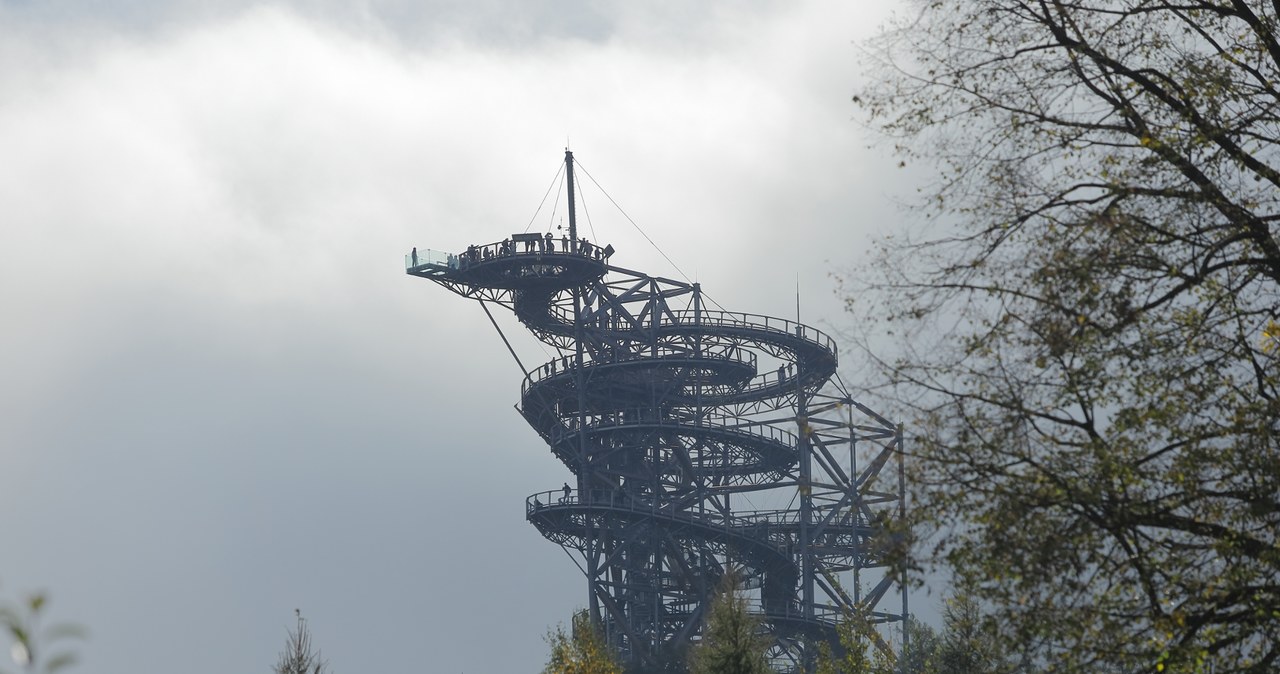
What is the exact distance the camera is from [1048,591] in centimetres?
1658

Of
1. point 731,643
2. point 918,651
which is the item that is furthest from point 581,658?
point 918,651

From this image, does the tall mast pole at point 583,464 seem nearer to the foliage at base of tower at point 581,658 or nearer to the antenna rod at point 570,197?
the antenna rod at point 570,197

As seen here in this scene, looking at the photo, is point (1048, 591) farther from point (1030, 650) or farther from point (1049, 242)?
point (1049, 242)

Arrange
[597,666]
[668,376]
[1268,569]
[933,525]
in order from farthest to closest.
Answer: [668,376] < [597,666] < [933,525] < [1268,569]

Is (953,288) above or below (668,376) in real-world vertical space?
below

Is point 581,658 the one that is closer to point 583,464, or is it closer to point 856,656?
point 856,656

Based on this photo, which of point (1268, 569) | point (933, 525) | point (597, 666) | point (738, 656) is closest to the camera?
point (1268, 569)

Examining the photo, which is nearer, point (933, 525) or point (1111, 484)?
point (1111, 484)

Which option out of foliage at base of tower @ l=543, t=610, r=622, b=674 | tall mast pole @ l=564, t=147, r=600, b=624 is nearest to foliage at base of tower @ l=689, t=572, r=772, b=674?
foliage at base of tower @ l=543, t=610, r=622, b=674

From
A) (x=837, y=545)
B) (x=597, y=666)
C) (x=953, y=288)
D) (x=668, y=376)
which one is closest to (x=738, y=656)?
(x=597, y=666)

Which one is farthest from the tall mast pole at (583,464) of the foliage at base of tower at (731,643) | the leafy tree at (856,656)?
the foliage at base of tower at (731,643)

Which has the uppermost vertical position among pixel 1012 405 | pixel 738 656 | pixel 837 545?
pixel 837 545

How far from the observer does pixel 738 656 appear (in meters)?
46.8

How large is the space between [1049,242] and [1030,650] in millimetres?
4420
